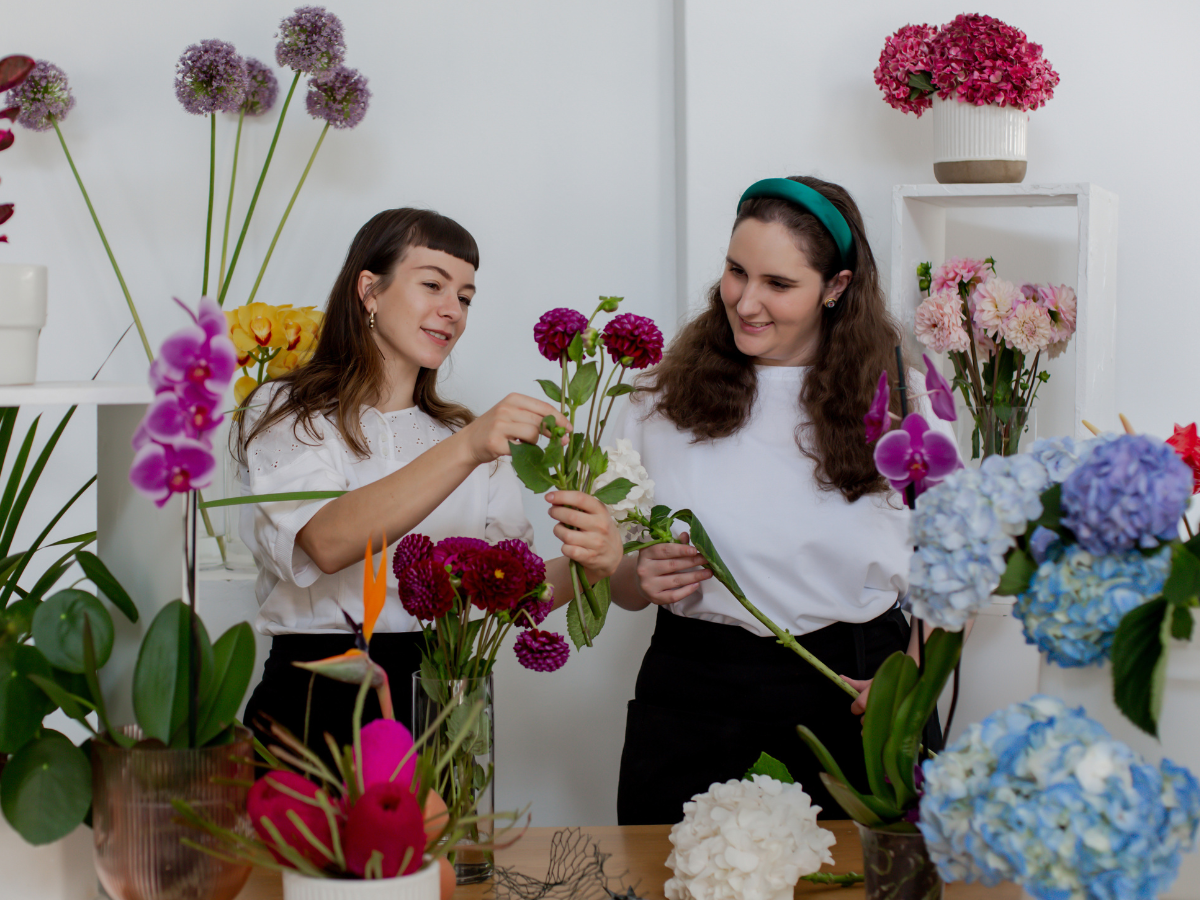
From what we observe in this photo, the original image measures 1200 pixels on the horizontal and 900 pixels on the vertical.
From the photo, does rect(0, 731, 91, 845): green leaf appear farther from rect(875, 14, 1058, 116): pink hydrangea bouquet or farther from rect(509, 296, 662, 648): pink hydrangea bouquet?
rect(875, 14, 1058, 116): pink hydrangea bouquet

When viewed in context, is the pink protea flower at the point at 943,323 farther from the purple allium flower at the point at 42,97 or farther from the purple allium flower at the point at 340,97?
the purple allium flower at the point at 42,97

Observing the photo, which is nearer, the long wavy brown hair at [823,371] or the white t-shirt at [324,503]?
the white t-shirt at [324,503]

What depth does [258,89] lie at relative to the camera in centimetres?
213

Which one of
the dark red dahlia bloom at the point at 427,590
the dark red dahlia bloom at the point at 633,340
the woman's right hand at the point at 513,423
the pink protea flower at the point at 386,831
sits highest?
the dark red dahlia bloom at the point at 633,340

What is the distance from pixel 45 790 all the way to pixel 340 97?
1.69 m

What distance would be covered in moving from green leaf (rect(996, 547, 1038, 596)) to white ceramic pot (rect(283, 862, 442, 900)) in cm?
44

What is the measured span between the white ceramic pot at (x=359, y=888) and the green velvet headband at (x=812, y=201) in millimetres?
1205

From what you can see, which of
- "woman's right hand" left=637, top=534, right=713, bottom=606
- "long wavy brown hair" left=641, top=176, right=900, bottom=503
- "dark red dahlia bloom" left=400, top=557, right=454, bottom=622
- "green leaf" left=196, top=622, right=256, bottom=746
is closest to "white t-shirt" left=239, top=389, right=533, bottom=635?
"woman's right hand" left=637, top=534, right=713, bottom=606

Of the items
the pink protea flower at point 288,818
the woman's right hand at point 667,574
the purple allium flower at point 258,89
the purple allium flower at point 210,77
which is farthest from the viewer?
the purple allium flower at point 258,89

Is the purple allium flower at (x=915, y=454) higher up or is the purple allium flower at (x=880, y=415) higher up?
the purple allium flower at (x=880, y=415)

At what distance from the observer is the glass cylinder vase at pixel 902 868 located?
2.49 feet

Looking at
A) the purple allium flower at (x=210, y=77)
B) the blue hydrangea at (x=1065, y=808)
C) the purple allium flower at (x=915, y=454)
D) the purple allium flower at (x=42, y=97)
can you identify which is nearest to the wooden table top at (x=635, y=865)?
the blue hydrangea at (x=1065, y=808)

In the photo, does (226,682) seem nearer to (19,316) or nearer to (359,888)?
(359,888)

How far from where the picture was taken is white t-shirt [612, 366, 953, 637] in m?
1.53
